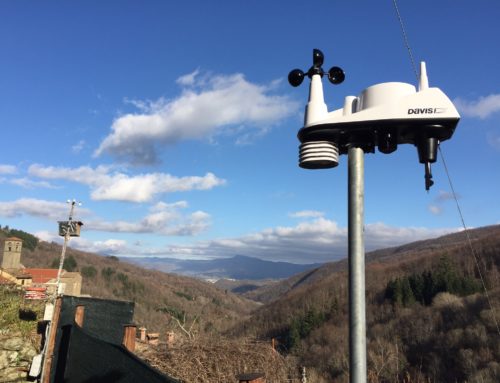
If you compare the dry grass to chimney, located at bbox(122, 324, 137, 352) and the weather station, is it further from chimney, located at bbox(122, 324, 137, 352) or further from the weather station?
the weather station

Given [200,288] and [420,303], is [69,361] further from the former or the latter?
[200,288]

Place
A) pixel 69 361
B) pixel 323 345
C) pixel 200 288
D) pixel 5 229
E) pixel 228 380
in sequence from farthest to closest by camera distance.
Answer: pixel 200 288 < pixel 5 229 < pixel 323 345 < pixel 228 380 < pixel 69 361

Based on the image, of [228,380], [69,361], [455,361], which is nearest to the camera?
[69,361]

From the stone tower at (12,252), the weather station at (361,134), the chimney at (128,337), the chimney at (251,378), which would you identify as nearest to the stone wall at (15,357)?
the chimney at (128,337)

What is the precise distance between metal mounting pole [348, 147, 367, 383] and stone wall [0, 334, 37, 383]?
843 cm

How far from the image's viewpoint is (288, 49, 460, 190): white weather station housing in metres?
3.13

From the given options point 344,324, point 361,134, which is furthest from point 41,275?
point 361,134

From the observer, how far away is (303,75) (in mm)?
3660

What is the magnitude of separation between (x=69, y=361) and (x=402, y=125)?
7.20 m

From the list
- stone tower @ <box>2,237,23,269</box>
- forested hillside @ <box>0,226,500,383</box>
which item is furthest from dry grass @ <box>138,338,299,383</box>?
stone tower @ <box>2,237,23,269</box>

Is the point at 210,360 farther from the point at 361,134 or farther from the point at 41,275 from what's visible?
the point at 41,275

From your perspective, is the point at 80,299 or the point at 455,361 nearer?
the point at 80,299

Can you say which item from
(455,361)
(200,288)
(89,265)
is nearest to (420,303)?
(455,361)

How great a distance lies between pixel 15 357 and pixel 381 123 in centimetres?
929
